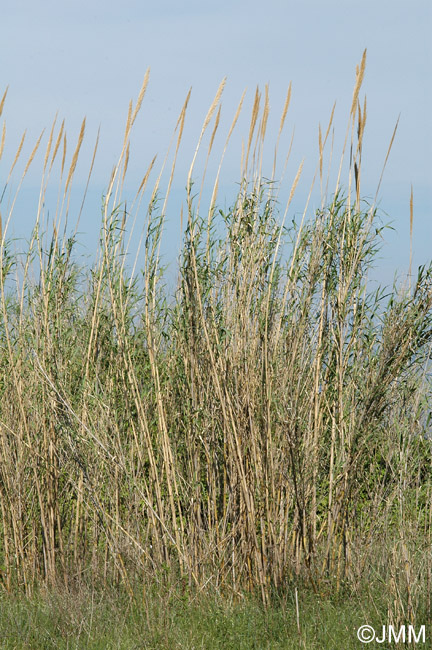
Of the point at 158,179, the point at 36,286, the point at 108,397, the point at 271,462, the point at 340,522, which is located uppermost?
the point at 158,179

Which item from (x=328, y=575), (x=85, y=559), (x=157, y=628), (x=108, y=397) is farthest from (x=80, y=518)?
(x=328, y=575)

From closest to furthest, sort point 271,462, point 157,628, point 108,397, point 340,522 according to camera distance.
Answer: point 157,628 → point 271,462 → point 340,522 → point 108,397

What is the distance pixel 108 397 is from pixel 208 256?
1.02 metres

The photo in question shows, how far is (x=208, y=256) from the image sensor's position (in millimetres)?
3834

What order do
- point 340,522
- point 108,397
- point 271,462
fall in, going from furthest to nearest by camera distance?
1. point 108,397
2. point 340,522
3. point 271,462

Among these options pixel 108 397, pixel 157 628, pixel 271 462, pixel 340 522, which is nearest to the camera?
pixel 157 628

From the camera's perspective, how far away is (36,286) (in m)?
4.32

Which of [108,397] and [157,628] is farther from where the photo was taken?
[108,397]

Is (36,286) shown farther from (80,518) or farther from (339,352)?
(339,352)

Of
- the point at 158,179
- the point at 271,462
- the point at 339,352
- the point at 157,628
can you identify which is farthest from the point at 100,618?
the point at 158,179

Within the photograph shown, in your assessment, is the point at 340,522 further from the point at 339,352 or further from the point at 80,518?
the point at 80,518

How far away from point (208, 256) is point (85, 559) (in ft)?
6.22

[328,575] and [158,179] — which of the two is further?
[158,179]

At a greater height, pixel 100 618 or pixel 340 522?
pixel 340 522
